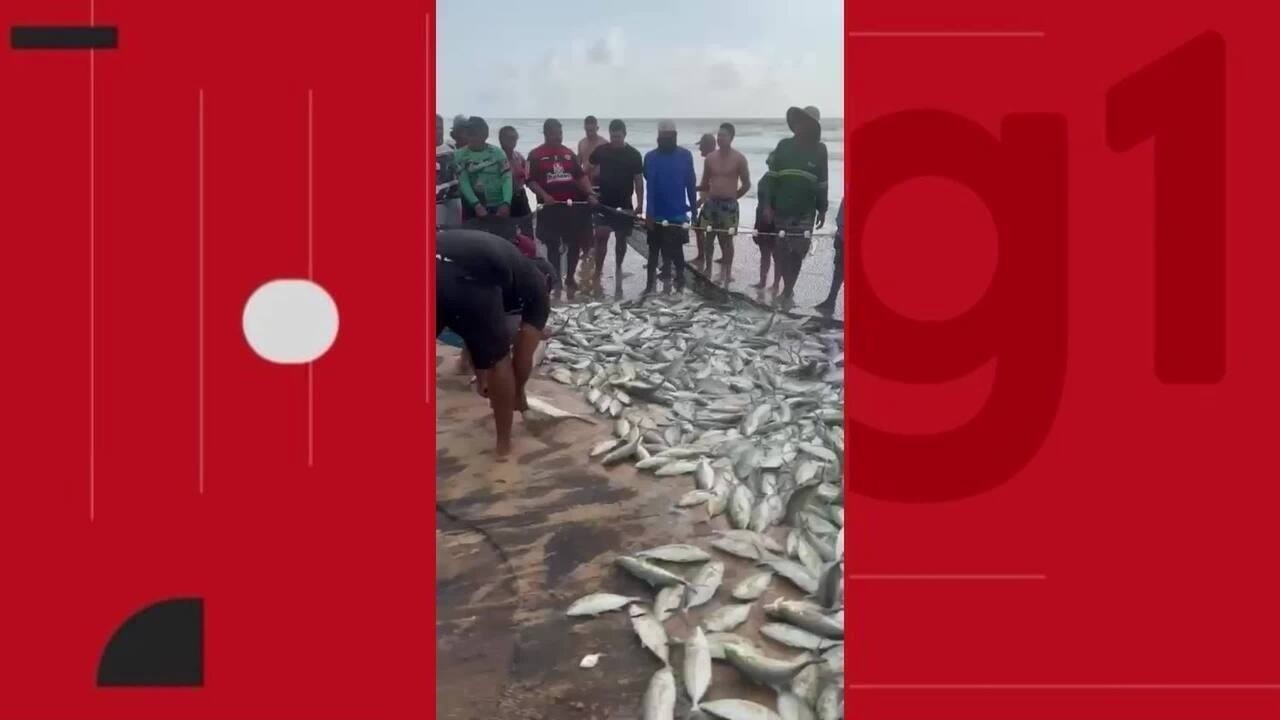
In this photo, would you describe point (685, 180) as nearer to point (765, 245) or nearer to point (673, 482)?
point (765, 245)

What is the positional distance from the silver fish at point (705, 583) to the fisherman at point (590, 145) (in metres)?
5.15

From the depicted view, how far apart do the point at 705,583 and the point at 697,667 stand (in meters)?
0.58

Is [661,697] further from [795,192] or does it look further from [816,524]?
[795,192]

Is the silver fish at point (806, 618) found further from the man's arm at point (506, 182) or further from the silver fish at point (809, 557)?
the man's arm at point (506, 182)

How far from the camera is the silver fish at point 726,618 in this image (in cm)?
321

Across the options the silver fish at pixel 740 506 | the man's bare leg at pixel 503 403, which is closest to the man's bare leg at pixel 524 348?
the man's bare leg at pixel 503 403

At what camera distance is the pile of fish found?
9.72 ft

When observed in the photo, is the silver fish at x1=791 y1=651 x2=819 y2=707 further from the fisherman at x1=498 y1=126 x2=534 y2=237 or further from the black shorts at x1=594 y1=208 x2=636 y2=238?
the black shorts at x1=594 y1=208 x2=636 y2=238

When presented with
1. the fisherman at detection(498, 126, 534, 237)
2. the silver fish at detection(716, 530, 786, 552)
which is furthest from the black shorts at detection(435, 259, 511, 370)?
the fisherman at detection(498, 126, 534, 237)

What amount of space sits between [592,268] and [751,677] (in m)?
5.33

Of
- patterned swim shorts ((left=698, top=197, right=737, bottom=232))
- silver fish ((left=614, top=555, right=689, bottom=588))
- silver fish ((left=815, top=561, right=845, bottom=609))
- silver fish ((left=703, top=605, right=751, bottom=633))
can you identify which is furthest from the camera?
patterned swim shorts ((left=698, top=197, right=737, bottom=232))

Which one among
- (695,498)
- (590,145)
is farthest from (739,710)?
(590,145)
